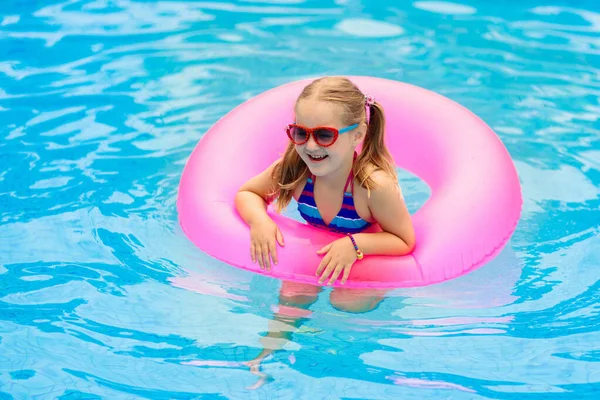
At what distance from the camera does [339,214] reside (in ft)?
12.4

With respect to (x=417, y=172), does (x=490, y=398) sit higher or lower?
lower

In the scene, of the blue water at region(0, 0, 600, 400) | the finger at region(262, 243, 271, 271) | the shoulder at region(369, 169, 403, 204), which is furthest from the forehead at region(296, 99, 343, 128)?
the blue water at region(0, 0, 600, 400)

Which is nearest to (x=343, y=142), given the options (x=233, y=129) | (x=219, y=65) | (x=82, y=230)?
(x=233, y=129)

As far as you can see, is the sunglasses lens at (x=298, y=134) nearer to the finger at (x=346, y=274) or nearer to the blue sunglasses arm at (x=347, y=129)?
the blue sunglasses arm at (x=347, y=129)

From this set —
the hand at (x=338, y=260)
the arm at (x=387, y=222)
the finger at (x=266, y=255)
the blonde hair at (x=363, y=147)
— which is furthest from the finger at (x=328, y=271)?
the blonde hair at (x=363, y=147)

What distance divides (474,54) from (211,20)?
207 centimetres

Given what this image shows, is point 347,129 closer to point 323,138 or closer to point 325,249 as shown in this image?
point 323,138

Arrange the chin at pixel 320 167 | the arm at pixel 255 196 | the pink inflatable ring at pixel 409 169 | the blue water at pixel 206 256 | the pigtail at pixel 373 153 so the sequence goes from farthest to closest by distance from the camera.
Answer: the arm at pixel 255 196
the pink inflatable ring at pixel 409 169
the pigtail at pixel 373 153
the chin at pixel 320 167
the blue water at pixel 206 256

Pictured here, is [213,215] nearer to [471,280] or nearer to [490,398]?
[471,280]

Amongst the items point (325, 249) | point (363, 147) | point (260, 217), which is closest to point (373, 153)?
point (363, 147)

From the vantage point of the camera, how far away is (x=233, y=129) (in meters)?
4.47

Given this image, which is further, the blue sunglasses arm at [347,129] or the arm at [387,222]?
the arm at [387,222]

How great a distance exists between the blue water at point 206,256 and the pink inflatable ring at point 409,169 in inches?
6.0

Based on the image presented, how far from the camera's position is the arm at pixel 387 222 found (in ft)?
11.8
